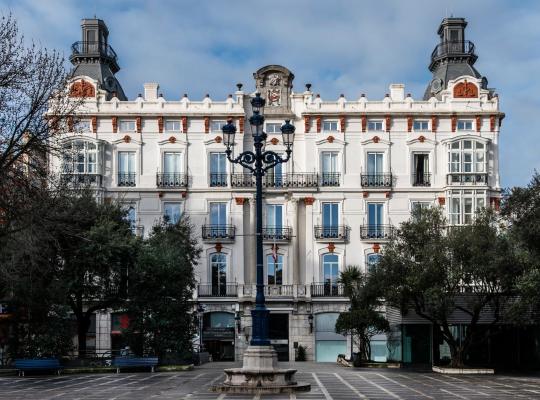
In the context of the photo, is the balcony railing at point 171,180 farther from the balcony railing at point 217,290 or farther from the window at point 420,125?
the window at point 420,125

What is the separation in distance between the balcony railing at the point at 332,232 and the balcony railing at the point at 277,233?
82.6 inches

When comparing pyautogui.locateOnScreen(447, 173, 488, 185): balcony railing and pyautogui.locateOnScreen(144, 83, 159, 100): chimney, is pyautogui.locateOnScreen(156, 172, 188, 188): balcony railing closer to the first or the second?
pyautogui.locateOnScreen(144, 83, 159, 100): chimney

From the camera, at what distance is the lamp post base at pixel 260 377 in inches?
1242

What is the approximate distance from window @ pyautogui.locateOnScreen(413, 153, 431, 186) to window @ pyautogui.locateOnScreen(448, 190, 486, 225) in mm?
2325

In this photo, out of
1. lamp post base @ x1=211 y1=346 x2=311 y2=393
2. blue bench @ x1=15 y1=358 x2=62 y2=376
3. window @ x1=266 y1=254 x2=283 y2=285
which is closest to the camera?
lamp post base @ x1=211 y1=346 x2=311 y2=393

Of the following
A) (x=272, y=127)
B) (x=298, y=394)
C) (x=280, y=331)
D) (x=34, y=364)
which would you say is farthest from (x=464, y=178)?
(x=298, y=394)

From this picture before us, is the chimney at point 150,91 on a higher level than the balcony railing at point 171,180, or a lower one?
higher

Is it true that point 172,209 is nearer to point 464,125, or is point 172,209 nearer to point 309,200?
point 309,200

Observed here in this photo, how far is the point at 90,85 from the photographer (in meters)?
70.5

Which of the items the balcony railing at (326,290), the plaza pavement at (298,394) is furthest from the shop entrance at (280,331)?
the plaza pavement at (298,394)

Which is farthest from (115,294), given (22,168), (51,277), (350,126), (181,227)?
(350,126)

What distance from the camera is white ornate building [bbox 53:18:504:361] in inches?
2734

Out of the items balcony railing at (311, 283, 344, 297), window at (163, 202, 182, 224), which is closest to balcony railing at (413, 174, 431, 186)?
balcony railing at (311, 283, 344, 297)

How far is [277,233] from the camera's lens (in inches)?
2773
